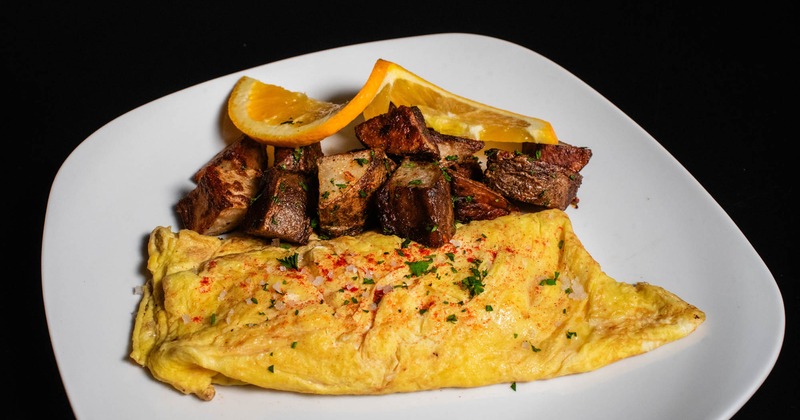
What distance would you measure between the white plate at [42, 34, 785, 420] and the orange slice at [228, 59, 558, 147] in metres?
0.32

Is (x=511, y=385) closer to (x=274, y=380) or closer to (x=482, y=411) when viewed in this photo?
(x=482, y=411)

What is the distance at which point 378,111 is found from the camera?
4.64 m

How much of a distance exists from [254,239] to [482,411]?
61.6 inches

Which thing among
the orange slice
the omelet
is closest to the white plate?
the omelet

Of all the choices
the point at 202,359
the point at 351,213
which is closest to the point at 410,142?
the point at 351,213

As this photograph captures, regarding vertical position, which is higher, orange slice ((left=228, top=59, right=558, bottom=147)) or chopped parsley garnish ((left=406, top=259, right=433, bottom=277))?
orange slice ((left=228, top=59, right=558, bottom=147))

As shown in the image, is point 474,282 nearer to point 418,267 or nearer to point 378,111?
point 418,267

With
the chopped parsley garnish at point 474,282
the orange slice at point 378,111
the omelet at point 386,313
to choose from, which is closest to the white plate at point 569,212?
the omelet at point 386,313

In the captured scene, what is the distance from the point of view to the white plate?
3602mm

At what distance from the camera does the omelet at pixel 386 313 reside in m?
3.47

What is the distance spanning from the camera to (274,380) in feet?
11.3

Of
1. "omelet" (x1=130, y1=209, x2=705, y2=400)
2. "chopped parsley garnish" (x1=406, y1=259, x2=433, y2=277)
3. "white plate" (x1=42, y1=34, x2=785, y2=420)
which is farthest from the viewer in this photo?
"chopped parsley garnish" (x1=406, y1=259, x2=433, y2=277)

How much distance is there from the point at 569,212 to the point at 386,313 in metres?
1.68

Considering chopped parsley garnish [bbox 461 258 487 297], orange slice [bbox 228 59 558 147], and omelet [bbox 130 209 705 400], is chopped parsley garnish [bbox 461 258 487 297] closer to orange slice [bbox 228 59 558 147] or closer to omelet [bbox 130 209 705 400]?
omelet [bbox 130 209 705 400]
